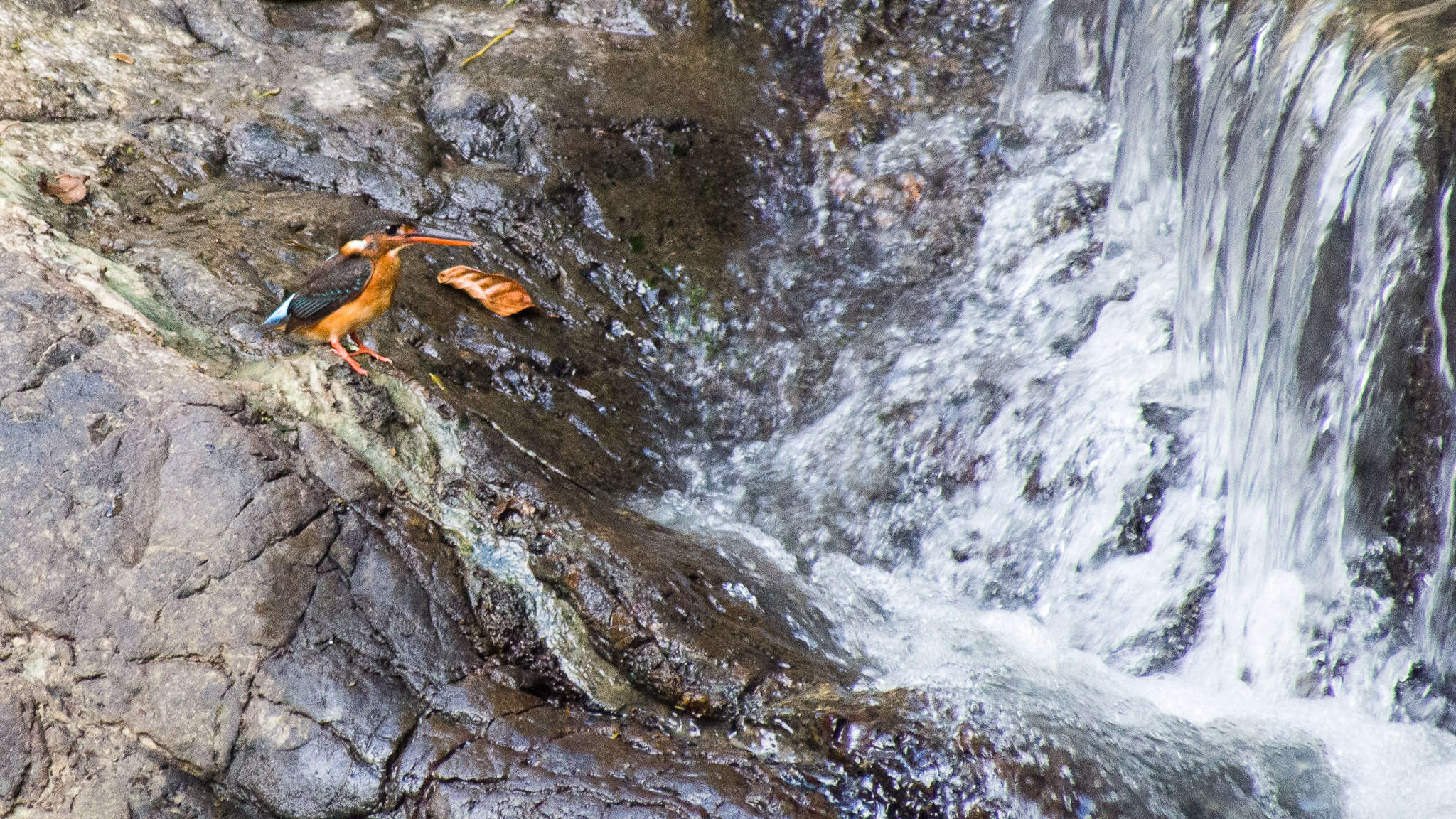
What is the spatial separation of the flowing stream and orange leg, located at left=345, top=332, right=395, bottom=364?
1166 mm

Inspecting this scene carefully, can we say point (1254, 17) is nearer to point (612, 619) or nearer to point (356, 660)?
point (612, 619)

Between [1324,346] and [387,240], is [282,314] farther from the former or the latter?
[1324,346]

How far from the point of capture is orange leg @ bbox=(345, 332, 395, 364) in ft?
11.6

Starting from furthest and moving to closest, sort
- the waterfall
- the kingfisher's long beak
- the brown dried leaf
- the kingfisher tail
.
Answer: the brown dried leaf, the kingfisher's long beak, the kingfisher tail, the waterfall

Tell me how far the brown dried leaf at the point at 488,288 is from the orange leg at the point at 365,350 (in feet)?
2.43

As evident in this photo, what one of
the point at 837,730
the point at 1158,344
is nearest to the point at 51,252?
the point at 837,730

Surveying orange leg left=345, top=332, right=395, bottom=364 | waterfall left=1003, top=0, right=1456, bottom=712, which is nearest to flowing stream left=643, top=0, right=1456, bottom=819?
waterfall left=1003, top=0, right=1456, bottom=712

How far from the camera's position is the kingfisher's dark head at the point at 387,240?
3615 mm

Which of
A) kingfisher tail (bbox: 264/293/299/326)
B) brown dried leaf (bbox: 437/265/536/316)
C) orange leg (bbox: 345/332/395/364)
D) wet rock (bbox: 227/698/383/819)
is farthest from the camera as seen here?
brown dried leaf (bbox: 437/265/536/316)

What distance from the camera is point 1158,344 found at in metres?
4.55

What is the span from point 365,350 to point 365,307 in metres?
0.17

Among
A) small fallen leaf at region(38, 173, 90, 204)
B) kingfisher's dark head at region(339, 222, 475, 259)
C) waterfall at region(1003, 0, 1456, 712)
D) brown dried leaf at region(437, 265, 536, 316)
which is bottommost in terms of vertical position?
small fallen leaf at region(38, 173, 90, 204)

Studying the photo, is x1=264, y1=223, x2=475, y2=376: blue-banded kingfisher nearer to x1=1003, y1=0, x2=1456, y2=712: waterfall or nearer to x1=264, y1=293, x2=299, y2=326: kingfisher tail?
x1=264, y1=293, x2=299, y2=326: kingfisher tail

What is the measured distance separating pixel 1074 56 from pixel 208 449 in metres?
5.00
